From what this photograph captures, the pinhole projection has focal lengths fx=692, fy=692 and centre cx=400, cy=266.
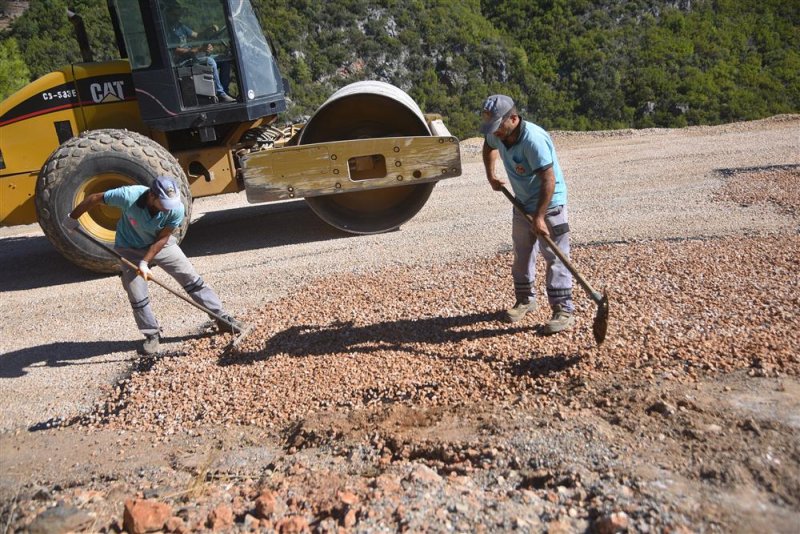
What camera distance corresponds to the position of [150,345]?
5.66 m

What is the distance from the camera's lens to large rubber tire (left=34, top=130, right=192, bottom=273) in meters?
7.21

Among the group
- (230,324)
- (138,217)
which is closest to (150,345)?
(230,324)

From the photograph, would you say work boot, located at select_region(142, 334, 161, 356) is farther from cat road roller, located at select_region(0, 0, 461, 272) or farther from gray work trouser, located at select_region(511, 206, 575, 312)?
gray work trouser, located at select_region(511, 206, 575, 312)

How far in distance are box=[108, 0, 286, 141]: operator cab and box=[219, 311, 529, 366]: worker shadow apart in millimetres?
3293

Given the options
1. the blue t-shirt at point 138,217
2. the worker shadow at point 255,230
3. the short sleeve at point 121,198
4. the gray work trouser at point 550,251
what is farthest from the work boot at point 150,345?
the gray work trouser at point 550,251

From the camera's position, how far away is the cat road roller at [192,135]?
733cm

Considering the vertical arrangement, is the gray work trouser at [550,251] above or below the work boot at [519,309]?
above

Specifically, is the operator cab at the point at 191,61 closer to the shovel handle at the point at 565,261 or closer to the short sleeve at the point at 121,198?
the short sleeve at the point at 121,198

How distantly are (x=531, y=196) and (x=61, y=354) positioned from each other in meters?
4.13

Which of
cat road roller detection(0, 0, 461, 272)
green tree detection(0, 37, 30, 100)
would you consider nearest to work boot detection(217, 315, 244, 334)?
cat road roller detection(0, 0, 461, 272)

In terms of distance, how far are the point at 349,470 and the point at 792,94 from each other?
22.7 metres

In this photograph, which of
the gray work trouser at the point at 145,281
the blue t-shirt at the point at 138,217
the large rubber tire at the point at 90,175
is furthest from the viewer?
the large rubber tire at the point at 90,175

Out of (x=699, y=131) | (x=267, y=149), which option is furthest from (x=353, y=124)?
(x=699, y=131)

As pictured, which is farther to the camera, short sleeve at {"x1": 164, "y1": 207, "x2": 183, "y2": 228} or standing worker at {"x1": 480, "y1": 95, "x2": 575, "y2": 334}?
short sleeve at {"x1": 164, "y1": 207, "x2": 183, "y2": 228}
